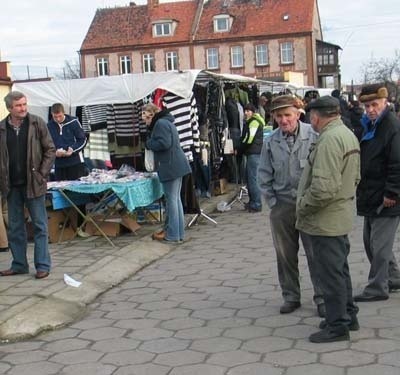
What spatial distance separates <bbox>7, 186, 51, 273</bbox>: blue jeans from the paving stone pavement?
0.44m

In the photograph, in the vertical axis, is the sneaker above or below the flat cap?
below

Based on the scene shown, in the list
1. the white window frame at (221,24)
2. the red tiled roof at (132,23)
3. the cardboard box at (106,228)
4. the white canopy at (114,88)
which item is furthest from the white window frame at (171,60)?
the cardboard box at (106,228)

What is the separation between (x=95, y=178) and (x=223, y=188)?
14.9 feet

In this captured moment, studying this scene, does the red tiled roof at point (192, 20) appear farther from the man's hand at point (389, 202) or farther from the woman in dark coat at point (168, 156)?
the man's hand at point (389, 202)

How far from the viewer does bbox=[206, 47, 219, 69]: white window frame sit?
58.9m

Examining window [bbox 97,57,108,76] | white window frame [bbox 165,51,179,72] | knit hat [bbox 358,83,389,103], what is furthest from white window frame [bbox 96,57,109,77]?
knit hat [bbox 358,83,389,103]

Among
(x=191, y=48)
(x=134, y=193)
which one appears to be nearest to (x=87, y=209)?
(x=134, y=193)

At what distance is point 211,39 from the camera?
58469 millimetres

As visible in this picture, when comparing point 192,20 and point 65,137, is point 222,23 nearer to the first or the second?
point 192,20

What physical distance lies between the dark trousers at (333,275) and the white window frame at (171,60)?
56.7 meters

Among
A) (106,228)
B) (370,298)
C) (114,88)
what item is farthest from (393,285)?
(114,88)

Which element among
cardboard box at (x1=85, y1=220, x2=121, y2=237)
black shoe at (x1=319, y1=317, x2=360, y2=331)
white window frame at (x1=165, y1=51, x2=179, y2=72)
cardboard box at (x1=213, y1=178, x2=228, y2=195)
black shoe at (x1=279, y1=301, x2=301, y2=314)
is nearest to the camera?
black shoe at (x1=319, y1=317, x2=360, y2=331)

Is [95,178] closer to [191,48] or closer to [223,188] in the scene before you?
[223,188]

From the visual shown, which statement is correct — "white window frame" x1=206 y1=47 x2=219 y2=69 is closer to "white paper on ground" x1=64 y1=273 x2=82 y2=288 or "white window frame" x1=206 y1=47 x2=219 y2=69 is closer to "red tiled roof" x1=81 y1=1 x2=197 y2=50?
"red tiled roof" x1=81 y1=1 x2=197 y2=50
